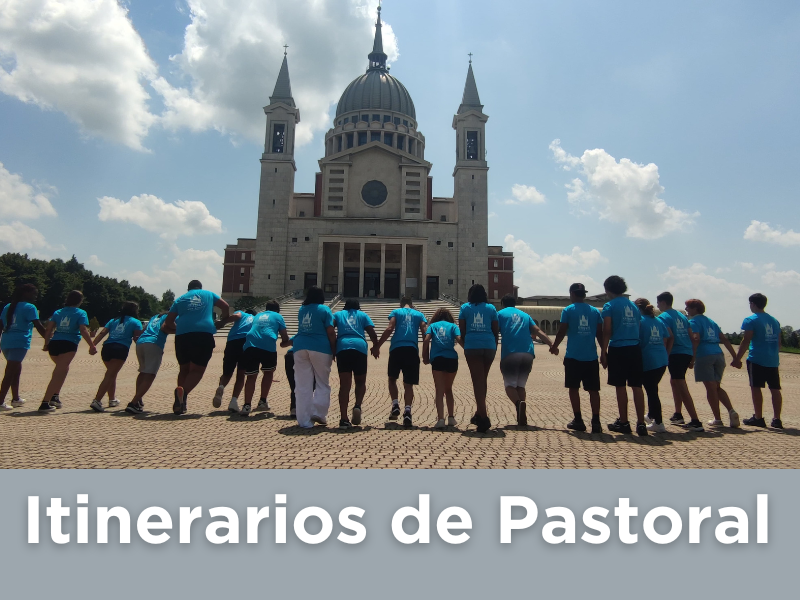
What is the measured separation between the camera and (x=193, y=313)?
754cm

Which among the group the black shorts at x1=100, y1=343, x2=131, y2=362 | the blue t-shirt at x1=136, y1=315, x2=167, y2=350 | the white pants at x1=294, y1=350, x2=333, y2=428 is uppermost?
the blue t-shirt at x1=136, y1=315, x2=167, y2=350

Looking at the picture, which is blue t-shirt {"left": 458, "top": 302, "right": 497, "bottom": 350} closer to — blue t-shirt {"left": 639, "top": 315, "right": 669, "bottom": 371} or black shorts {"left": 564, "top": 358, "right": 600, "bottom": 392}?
black shorts {"left": 564, "top": 358, "right": 600, "bottom": 392}

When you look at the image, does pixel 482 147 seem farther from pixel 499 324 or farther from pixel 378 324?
pixel 499 324

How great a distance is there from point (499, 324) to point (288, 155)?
52005mm

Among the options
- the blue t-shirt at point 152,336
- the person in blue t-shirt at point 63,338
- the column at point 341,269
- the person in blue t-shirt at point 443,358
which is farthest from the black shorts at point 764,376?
the column at point 341,269

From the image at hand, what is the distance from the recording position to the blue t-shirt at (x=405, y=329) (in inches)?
286

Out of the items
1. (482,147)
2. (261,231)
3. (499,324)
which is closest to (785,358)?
(499,324)

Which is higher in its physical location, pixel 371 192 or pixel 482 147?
pixel 482 147

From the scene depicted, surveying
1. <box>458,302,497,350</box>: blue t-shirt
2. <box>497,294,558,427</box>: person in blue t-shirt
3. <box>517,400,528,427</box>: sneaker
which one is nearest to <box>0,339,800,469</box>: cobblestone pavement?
<box>517,400,528,427</box>: sneaker

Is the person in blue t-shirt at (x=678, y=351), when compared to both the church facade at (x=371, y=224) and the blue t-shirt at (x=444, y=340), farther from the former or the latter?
the church facade at (x=371, y=224)

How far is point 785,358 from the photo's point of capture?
77.3 ft

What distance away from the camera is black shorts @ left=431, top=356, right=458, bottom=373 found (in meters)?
7.02

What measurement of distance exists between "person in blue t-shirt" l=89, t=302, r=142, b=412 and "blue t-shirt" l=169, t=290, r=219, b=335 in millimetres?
886

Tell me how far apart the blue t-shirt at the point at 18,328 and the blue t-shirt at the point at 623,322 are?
8.38 meters
